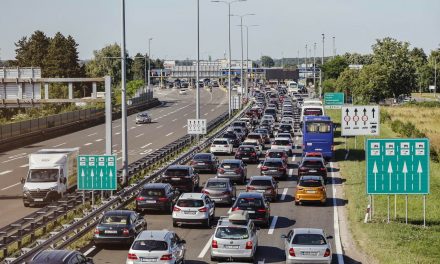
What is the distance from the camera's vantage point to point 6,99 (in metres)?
51.4

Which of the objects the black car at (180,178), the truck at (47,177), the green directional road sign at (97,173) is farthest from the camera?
the black car at (180,178)

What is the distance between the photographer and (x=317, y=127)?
56.3 m

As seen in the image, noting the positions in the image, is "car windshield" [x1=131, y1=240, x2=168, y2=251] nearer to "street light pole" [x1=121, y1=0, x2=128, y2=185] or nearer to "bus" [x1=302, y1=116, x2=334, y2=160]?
"street light pole" [x1=121, y1=0, x2=128, y2=185]

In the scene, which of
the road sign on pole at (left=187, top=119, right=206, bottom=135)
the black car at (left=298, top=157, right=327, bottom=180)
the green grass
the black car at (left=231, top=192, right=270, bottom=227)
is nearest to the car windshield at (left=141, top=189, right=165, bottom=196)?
the black car at (left=231, top=192, right=270, bottom=227)

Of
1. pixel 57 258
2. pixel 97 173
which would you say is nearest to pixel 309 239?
pixel 57 258

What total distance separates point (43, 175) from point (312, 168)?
1514cm

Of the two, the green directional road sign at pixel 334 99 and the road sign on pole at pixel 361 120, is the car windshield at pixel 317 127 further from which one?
the green directional road sign at pixel 334 99

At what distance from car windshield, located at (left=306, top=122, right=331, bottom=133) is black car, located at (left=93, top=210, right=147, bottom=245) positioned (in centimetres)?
3097

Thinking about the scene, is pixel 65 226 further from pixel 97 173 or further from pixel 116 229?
pixel 97 173

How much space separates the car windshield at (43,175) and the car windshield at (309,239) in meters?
18.4

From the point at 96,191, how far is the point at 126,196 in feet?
5.16

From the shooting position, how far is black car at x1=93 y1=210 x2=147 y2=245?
26.4m

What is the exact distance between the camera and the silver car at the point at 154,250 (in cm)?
2222

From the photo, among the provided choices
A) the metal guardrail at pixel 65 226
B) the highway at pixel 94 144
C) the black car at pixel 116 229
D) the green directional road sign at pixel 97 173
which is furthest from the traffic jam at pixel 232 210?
the highway at pixel 94 144
